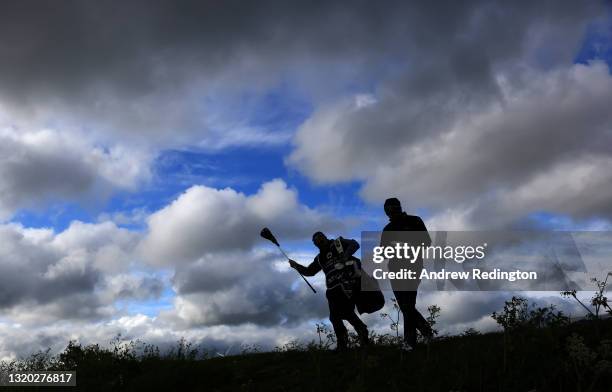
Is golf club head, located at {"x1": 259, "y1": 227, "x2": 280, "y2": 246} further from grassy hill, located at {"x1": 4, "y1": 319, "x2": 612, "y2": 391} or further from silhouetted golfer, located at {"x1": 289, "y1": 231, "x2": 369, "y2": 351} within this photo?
grassy hill, located at {"x1": 4, "y1": 319, "x2": 612, "y2": 391}

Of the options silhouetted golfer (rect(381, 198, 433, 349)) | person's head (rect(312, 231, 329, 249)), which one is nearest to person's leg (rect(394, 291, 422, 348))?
silhouetted golfer (rect(381, 198, 433, 349))

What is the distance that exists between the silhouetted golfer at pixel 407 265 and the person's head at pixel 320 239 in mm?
1630

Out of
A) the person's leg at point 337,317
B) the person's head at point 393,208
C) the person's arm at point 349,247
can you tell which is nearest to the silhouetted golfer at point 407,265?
the person's head at point 393,208

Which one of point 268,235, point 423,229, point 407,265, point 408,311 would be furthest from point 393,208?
point 268,235

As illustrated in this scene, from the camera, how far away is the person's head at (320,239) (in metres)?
10.8

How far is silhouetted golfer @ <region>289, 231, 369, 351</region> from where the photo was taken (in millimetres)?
10102

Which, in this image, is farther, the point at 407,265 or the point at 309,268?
the point at 309,268

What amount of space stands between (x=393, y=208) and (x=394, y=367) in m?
3.39

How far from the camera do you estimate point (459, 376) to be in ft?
17.8

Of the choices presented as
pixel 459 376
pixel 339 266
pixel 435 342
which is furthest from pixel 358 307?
pixel 459 376

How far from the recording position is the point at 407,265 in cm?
920

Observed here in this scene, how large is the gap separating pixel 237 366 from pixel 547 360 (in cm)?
587

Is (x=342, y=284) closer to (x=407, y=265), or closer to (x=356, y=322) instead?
(x=356, y=322)

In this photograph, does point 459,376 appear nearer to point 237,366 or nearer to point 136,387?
point 237,366
